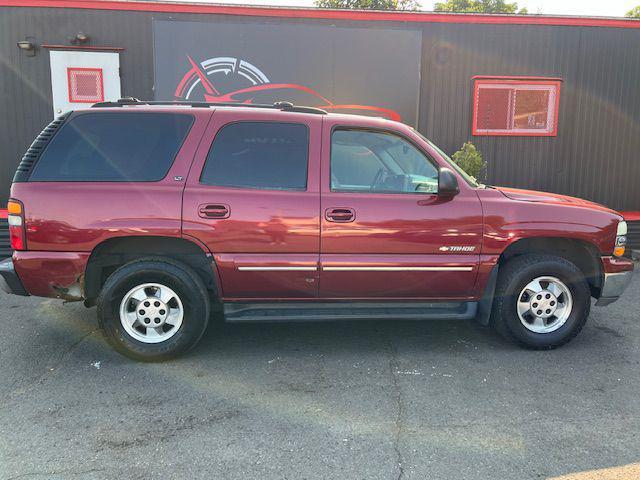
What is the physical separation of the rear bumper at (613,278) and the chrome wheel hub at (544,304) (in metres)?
0.32

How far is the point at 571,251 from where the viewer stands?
445 cm

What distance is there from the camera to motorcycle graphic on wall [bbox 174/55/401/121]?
29.5 ft

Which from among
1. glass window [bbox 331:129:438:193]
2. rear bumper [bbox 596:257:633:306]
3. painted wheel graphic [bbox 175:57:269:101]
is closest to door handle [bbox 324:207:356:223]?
glass window [bbox 331:129:438:193]

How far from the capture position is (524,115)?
9852 millimetres

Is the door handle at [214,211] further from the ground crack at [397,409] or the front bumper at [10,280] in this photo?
the ground crack at [397,409]

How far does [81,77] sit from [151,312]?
6.65m

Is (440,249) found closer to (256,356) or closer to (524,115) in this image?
(256,356)

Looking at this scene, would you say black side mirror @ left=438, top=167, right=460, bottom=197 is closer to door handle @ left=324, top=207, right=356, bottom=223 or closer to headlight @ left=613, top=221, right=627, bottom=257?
door handle @ left=324, top=207, right=356, bottom=223

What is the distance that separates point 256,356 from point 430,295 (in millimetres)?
1521

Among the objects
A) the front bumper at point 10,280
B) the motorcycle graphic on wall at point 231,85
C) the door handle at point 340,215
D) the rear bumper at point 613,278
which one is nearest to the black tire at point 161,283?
the front bumper at point 10,280

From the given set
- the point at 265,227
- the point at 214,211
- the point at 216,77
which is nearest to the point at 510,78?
the point at 216,77

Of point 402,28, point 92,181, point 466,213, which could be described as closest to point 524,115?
point 402,28

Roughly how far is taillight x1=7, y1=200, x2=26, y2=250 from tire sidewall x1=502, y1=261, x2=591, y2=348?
3.81 meters

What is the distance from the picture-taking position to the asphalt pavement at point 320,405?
2.73 meters
